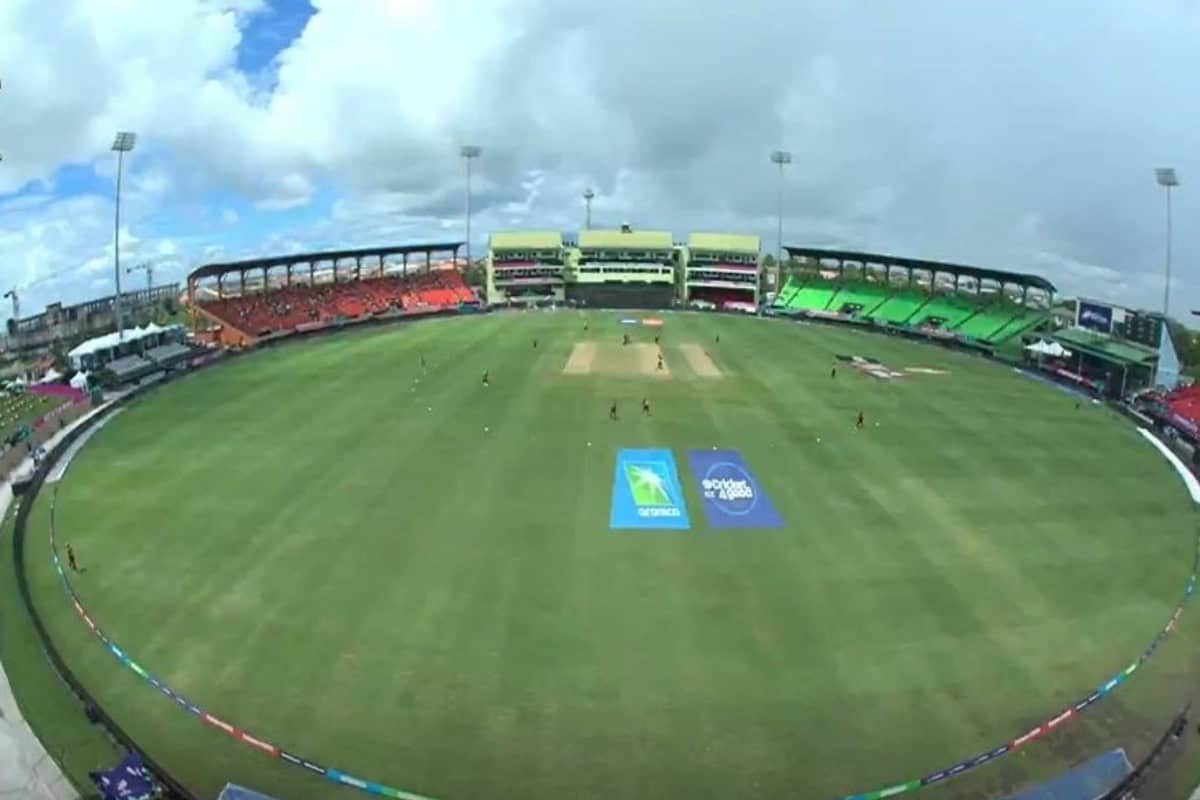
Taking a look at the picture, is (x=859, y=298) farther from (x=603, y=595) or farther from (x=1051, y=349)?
(x=603, y=595)

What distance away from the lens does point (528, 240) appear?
116188 mm

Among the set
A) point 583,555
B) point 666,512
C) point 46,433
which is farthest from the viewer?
point 46,433

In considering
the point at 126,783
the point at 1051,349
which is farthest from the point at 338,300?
the point at 126,783

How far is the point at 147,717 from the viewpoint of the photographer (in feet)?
78.0

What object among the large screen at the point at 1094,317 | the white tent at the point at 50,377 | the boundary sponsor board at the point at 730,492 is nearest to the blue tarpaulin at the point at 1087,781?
the boundary sponsor board at the point at 730,492

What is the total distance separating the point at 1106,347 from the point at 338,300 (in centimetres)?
7506

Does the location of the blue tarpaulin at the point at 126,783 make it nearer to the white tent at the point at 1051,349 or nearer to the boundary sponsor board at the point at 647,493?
the boundary sponsor board at the point at 647,493

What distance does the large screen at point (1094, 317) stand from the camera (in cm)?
7238

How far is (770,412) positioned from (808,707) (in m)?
31.8

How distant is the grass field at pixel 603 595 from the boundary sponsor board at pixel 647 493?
69 centimetres

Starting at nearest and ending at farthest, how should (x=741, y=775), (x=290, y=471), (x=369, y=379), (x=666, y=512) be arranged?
(x=741, y=775), (x=666, y=512), (x=290, y=471), (x=369, y=379)

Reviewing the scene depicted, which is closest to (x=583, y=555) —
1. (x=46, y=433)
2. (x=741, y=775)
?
(x=741, y=775)

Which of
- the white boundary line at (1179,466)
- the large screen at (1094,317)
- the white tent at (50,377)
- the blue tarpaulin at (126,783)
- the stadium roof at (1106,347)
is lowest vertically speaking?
the white boundary line at (1179,466)

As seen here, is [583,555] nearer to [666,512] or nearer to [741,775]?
[666,512]
